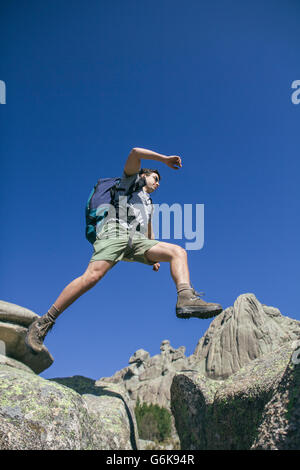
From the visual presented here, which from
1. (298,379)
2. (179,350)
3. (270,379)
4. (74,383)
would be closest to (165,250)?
(270,379)

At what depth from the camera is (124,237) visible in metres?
5.65

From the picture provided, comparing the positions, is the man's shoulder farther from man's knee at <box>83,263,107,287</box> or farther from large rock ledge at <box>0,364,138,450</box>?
large rock ledge at <box>0,364,138,450</box>

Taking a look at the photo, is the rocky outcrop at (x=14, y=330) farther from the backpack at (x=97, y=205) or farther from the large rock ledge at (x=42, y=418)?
the backpack at (x=97, y=205)

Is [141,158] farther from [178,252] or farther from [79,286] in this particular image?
[79,286]

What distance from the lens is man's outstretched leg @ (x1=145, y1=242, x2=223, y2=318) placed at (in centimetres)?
440

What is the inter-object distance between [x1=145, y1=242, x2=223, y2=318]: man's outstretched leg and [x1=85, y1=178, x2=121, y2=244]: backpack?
1.06 m

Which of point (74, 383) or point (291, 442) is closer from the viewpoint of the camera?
point (291, 442)

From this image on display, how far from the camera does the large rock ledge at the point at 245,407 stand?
3.09m

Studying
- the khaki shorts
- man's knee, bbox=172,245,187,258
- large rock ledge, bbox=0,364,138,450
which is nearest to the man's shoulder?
the khaki shorts

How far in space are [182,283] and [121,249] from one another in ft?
4.07

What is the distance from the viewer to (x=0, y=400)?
4.17 meters
